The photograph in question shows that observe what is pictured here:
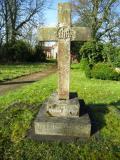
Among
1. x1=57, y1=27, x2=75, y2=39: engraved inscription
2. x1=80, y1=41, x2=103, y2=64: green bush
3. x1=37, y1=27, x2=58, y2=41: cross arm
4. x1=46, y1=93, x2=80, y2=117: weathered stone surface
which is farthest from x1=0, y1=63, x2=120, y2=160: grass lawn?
x1=80, y1=41, x2=103, y2=64: green bush

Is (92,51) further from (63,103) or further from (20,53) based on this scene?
(63,103)

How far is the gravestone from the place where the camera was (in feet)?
19.3

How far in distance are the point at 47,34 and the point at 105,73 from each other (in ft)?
43.7

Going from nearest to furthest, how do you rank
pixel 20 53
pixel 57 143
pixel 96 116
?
pixel 57 143 → pixel 96 116 → pixel 20 53

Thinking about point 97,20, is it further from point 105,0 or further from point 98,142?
point 98,142

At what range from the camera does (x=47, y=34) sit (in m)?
6.75

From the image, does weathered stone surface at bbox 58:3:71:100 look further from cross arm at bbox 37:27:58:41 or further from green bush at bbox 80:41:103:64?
green bush at bbox 80:41:103:64

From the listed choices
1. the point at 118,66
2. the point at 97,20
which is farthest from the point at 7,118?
the point at 97,20

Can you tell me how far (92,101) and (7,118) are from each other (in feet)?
13.9

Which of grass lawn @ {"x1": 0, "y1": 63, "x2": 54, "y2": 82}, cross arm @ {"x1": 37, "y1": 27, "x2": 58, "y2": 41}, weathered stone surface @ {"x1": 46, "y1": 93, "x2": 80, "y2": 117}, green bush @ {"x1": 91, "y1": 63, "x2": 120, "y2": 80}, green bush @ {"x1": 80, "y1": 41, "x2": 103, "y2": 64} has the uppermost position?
cross arm @ {"x1": 37, "y1": 27, "x2": 58, "y2": 41}

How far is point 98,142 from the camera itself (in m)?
5.50

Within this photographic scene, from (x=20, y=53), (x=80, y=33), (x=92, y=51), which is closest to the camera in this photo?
(x=80, y=33)

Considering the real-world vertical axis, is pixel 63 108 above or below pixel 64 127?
above

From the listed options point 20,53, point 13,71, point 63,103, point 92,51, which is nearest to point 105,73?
point 92,51
